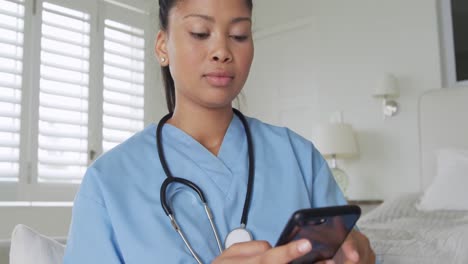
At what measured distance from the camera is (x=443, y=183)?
2641 mm

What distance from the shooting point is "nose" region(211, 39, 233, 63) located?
0.84m

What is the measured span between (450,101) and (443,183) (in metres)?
0.69

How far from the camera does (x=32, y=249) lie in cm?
96

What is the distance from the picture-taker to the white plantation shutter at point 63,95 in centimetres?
372

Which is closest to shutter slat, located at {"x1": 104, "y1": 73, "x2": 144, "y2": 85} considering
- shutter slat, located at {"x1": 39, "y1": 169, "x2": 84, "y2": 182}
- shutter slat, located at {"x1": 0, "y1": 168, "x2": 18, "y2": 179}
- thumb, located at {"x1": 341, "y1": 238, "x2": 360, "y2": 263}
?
shutter slat, located at {"x1": 39, "y1": 169, "x2": 84, "y2": 182}

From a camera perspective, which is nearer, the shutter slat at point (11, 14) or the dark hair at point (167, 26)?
the dark hair at point (167, 26)

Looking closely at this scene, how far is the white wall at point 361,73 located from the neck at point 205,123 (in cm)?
283

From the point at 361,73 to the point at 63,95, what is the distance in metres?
2.20

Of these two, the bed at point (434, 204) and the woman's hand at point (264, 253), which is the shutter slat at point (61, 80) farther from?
the woman's hand at point (264, 253)

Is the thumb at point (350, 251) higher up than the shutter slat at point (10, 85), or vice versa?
the shutter slat at point (10, 85)

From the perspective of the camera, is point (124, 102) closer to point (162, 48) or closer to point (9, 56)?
point (9, 56)

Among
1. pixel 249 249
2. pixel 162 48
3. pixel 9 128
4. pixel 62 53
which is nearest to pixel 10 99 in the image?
pixel 9 128

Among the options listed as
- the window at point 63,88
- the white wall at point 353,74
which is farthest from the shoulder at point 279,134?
the white wall at point 353,74

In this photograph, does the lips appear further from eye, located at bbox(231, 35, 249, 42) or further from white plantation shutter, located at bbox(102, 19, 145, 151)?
white plantation shutter, located at bbox(102, 19, 145, 151)
